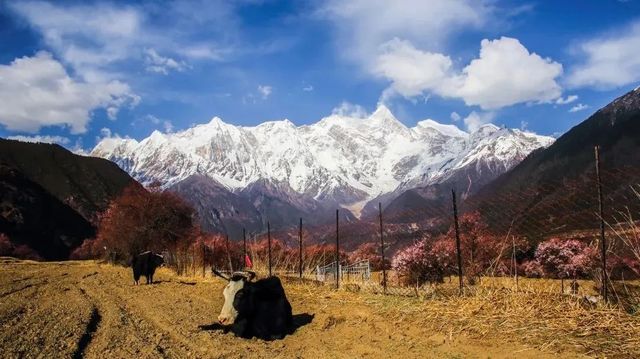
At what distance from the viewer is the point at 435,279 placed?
30.4m

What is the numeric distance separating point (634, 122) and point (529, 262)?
6147 inches

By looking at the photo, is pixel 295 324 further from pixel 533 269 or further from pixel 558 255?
pixel 533 269

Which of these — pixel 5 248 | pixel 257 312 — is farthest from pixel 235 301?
pixel 5 248

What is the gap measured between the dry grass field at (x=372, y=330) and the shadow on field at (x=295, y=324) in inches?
1.7

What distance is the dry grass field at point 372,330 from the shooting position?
23.3ft

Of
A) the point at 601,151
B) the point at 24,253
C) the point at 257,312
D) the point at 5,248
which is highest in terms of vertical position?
the point at 601,151

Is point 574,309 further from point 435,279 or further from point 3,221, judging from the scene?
point 3,221

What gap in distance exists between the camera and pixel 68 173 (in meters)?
156

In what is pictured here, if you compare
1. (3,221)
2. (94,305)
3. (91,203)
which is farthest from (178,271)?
(91,203)

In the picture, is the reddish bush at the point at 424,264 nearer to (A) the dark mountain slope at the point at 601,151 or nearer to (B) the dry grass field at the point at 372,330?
(B) the dry grass field at the point at 372,330

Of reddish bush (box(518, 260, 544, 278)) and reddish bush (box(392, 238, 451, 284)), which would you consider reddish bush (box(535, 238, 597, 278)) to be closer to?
reddish bush (box(518, 260, 544, 278))

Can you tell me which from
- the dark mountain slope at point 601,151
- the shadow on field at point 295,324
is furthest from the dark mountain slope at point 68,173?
the shadow on field at point 295,324

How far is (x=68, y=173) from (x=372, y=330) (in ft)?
538

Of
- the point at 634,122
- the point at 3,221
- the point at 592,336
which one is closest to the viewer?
the point at 592,336
